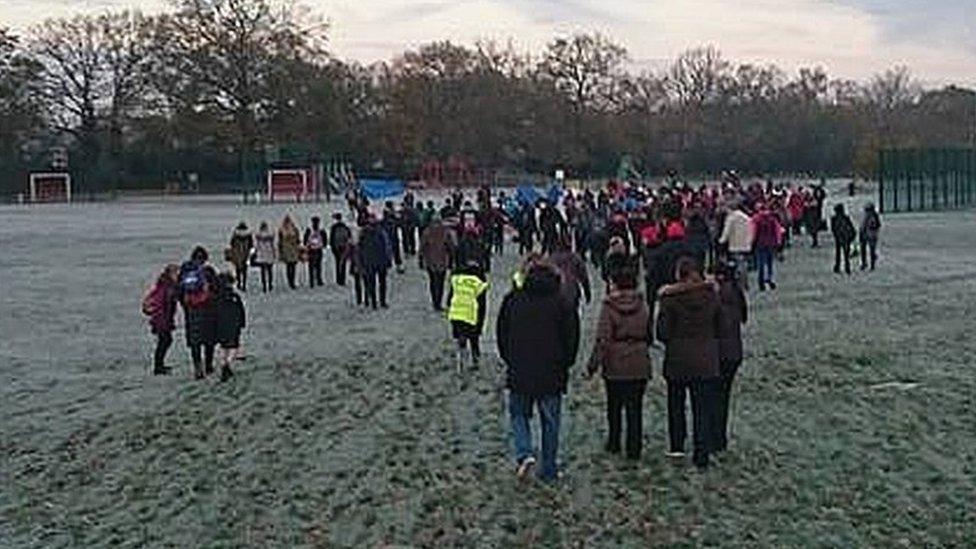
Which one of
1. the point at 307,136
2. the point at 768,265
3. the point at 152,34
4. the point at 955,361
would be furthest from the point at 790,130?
the point at 955,361

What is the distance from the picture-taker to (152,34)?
287ft

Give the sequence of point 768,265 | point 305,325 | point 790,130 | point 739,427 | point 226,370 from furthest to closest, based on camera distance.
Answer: point 790,130, point 768,265, point 305,325, point 226,370, point 739,427

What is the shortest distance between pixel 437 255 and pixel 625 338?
11.9 m

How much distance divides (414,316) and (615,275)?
1117 centimetres

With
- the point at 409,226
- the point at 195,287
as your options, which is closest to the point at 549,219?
the point at 409,226

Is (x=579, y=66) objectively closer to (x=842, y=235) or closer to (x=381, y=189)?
(x=381, y=189)

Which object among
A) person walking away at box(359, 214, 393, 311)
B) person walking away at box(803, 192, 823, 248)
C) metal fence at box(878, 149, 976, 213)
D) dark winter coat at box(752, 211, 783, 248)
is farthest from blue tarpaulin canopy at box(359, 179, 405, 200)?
person walking away at box(359, 214, 393, 311)

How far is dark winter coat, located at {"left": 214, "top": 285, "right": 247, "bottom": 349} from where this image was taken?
1556 cm

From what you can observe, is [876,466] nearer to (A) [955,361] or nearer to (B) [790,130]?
(A) [955,361]

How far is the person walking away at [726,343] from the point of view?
418 inches

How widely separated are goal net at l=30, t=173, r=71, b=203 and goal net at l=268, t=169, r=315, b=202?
13.3 meters

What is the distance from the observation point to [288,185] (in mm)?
77062

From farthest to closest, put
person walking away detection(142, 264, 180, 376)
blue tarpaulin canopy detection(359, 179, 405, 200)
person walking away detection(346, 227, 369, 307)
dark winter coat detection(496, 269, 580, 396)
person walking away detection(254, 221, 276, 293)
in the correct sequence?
blue tarpaulin canopy detection(359, 179, 405, 200)
person walking away detection(254, 221, 276, 293)
person walking away detection(346, 227, 369, 307)
person walking away detection(142, 264, 180, 376)
dark winter coat detection(496, 269, 580, 396)

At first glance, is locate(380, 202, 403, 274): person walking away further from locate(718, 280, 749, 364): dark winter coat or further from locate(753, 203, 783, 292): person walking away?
locate(718, 280, 749, 364): dark winter coat
